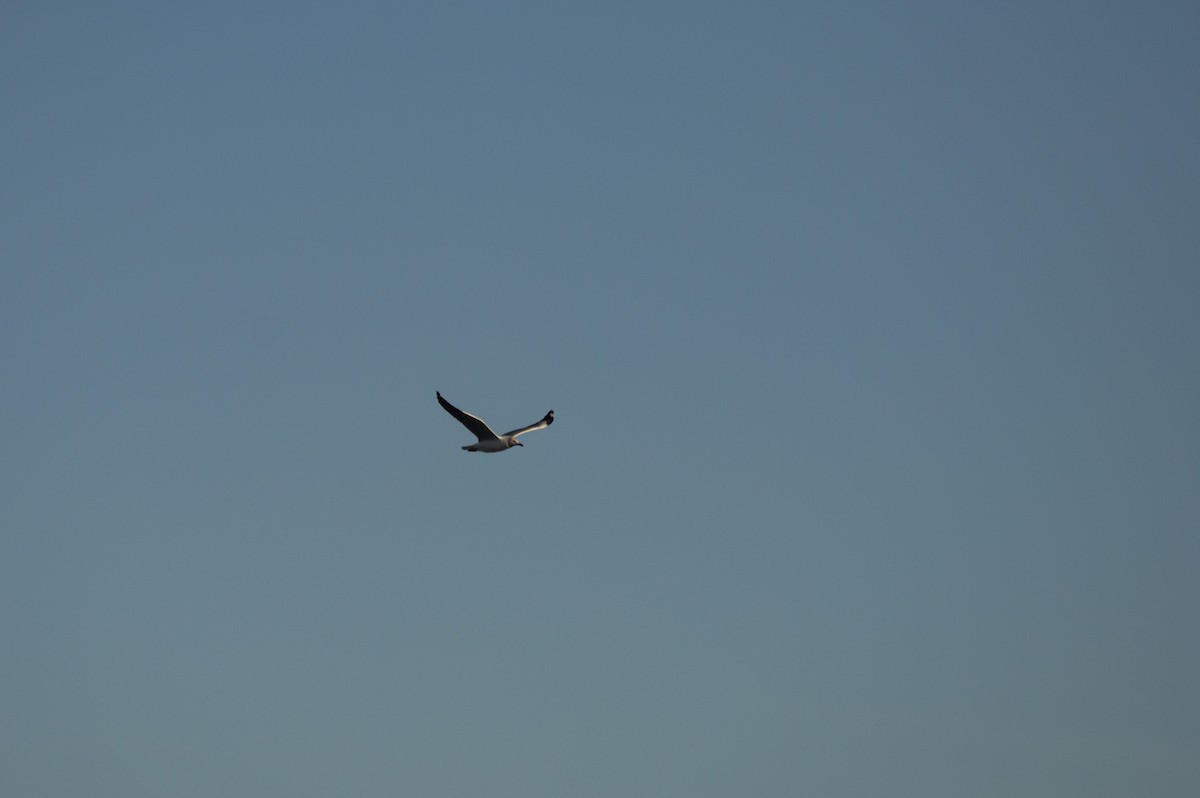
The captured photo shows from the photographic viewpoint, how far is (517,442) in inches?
3061

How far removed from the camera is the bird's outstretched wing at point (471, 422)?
243 ft

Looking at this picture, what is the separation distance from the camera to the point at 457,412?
74250 millimetres

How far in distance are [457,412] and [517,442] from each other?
4419 millimetres

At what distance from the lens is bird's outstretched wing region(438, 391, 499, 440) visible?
7412 cm

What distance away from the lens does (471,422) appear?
7506 cm
